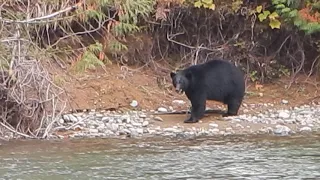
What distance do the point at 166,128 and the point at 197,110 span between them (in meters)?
0.70

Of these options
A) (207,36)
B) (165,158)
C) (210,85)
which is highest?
(207,36)

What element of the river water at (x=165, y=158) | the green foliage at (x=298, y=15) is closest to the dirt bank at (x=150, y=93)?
the green foliage at (x=298, y=15)

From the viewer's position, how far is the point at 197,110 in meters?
11.4

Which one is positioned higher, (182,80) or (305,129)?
(182,80)

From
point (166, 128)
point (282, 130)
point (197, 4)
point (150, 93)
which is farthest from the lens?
point (197, 4)

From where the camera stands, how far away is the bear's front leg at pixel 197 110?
445 inches

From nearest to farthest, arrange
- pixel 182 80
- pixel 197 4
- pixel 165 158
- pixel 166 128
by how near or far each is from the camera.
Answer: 1. pixel 165 158
2. pixel 166 128
3. pixel 182 80
4. pixel 197 4

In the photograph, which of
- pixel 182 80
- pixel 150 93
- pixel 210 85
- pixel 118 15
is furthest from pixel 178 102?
pixel 118 15

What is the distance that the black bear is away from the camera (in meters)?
11.4

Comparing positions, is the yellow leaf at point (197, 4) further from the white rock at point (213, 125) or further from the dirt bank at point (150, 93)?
the white rock at point (213, 125)

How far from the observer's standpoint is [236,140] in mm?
10047

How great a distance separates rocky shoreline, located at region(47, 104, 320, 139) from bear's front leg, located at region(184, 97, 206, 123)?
0.21 m

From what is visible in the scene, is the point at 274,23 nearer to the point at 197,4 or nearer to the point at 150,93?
the point at 197,4

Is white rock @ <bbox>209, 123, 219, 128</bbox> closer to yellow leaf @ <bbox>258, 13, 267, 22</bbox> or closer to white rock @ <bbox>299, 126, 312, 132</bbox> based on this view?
white rock @ <bbox>299, 126, 312, 132</bbox>
